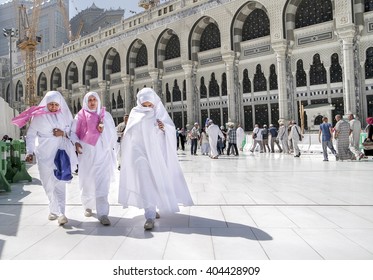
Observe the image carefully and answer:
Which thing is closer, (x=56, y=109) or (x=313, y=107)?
(x=56, y=109)

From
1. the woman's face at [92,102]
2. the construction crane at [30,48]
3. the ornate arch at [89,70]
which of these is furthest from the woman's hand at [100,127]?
the construction crane at [30,48]

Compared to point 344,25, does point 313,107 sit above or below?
below

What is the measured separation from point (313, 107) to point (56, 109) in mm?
13774

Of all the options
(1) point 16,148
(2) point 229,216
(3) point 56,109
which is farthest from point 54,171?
(1) point 16,148

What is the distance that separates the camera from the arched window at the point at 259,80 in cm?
1702

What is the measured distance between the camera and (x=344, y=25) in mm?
13727

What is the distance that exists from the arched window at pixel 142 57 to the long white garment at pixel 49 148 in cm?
2046

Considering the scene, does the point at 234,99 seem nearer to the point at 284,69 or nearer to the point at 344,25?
the point at 284,69

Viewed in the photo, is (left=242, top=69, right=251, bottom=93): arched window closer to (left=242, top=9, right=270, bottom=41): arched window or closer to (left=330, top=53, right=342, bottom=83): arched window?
(left=242, top=9, right=270, bottom=41): arched window

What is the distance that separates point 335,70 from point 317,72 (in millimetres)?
818

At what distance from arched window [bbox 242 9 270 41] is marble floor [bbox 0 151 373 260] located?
46.6ft

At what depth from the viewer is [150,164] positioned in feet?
9.92

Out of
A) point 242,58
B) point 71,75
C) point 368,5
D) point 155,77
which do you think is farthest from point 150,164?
point 71,75

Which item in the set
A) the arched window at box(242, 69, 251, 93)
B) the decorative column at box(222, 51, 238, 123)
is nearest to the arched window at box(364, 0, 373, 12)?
the arched window at box(242, 69, 251, 93)
